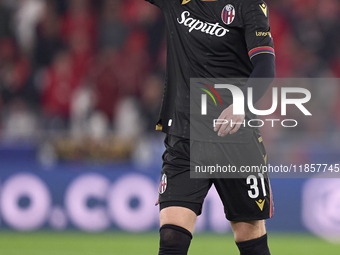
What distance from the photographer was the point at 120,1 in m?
11.1

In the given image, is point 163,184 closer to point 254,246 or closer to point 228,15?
point 254,246

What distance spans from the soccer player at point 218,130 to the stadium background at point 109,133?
3.08 meters

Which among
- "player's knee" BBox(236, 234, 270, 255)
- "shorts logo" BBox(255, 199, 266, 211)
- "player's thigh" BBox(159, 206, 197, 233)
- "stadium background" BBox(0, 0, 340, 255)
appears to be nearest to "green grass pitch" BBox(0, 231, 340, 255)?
"stadium background" BBox(0, 0, 340, 255)

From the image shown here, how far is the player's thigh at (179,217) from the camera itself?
3.77m

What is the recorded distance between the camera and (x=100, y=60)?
10.0m

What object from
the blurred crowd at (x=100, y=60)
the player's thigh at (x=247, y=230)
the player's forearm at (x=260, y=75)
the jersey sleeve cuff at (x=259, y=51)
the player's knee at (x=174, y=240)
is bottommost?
the player's knee at (x=174, y=240)

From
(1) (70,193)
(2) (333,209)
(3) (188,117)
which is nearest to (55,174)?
(1) (70,193)

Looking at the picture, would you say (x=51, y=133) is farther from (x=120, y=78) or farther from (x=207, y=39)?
(x=207, y=39)

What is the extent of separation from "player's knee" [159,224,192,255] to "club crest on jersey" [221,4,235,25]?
126 centimetres

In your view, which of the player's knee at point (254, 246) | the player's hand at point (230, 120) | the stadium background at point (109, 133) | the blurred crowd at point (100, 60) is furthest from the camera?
the blurred crowd at point (100, 60)

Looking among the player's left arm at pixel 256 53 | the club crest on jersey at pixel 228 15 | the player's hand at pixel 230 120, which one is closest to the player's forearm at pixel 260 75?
the player's left arm at pixel 256 53

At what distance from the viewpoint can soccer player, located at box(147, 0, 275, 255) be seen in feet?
12.5

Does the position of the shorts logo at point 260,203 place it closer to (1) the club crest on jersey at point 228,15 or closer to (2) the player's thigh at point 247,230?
(2) the player's thigh at point 247,230

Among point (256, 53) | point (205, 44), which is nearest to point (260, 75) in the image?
point (256, 53)
